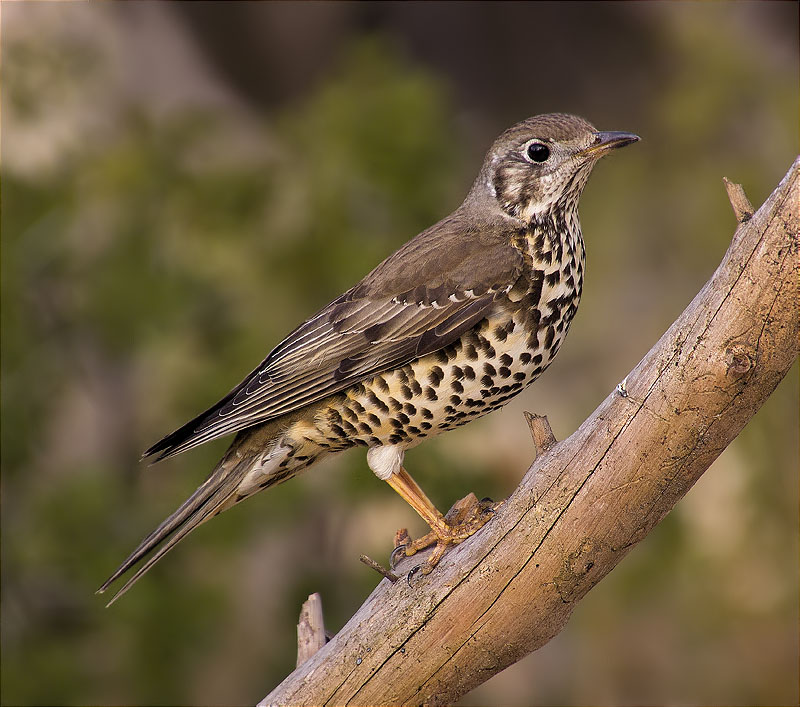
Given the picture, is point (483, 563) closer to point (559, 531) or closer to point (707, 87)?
point (559, 531)

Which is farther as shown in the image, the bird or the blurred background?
the blurred background

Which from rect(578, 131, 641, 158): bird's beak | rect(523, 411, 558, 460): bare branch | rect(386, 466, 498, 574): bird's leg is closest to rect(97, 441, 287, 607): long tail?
rect(386, 466, 498, 574): bird's leg

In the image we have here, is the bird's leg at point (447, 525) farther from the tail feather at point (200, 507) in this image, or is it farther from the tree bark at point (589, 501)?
the tail feather at point (200, 507)

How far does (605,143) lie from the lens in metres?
2.88

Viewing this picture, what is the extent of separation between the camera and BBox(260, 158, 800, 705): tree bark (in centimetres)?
226

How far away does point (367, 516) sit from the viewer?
5.85 meters

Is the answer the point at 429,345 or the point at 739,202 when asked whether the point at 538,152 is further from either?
the point at 739,202

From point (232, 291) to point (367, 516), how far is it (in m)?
1.70

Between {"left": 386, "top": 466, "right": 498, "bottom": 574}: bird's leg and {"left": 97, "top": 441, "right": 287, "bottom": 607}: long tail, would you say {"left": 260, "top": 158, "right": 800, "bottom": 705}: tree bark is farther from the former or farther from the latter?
{"left": 97, "top": 441, "right": 287, "bottom": 607}: long tail

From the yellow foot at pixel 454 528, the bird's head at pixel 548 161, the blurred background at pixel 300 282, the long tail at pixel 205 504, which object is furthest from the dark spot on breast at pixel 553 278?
the blurred background at pixel 300 282

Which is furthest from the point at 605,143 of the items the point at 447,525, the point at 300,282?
the point at 300,282

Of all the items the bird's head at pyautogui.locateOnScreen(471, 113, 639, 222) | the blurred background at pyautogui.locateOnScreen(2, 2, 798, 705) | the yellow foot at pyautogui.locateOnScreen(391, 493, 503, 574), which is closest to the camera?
the yellow foot at pyautogui.locateOnScreen(391, 493, 503, 574)

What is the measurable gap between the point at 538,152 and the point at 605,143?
0.21 meters

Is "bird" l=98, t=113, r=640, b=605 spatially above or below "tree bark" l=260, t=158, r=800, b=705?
above
